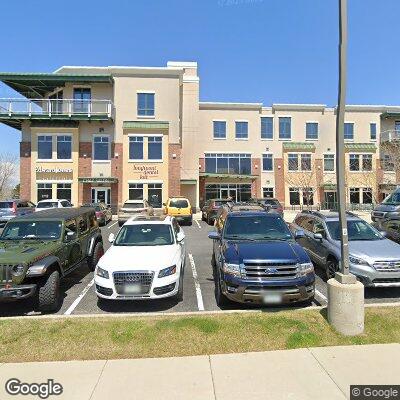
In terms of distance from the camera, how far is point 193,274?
891 centimetres

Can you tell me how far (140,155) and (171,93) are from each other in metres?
5.86

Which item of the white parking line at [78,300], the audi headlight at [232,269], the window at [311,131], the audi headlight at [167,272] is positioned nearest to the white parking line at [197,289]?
the audi headlight at [167,272]

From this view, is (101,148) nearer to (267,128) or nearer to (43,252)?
(267,128)

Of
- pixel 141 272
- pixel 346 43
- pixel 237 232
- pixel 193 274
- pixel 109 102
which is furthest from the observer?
pixel 109 102

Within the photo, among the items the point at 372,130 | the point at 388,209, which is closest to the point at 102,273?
the point at 388,209

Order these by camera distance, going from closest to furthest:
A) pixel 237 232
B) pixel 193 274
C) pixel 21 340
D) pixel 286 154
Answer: pixel 21 340, pixel 237 232, pixel 193 274, pixel 286 154

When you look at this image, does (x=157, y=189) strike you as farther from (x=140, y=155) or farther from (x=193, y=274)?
(x=193, y=274)

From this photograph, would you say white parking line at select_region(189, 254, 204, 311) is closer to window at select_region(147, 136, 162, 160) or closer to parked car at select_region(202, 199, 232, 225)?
parked car at select_region(202, 199, 232, 225)

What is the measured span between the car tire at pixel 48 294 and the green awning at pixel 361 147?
37.1 m

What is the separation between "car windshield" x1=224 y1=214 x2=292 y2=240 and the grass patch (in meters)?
1.82

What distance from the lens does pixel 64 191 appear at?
28.2 meters

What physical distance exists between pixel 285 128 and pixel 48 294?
34.7 m

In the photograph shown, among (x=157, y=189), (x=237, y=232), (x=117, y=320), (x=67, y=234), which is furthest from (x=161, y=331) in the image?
(x=157, y=189)

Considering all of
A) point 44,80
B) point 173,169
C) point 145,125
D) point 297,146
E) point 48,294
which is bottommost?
point 48,294
